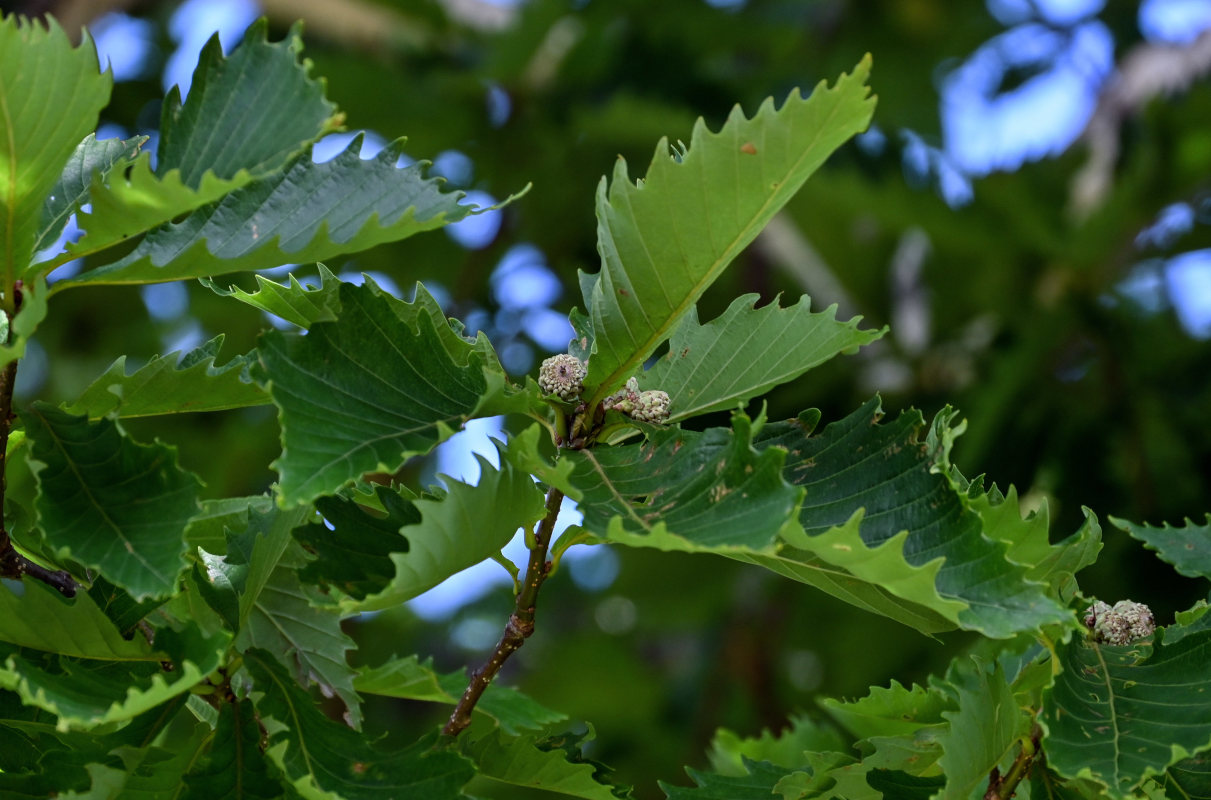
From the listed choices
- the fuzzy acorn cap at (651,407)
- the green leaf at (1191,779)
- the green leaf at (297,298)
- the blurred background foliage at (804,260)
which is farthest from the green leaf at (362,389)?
the blurred background foliage at (804,260)

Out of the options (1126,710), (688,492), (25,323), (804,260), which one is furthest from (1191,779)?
(804,260)

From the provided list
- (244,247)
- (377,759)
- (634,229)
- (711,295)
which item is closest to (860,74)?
(634,229)

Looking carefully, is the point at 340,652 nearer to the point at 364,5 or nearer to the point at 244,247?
the point at 244,247

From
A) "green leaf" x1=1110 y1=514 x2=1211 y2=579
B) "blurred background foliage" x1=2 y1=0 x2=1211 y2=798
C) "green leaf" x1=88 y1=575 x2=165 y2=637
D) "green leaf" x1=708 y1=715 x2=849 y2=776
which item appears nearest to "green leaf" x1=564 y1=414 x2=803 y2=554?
"green leaf" x1=88 y1=575 x2=165 y2=637

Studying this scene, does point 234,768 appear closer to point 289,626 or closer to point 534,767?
point 289,626

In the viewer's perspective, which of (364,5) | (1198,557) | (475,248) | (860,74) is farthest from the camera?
(364,5)

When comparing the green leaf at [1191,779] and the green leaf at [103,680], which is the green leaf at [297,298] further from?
the green leaf at [1191,779]

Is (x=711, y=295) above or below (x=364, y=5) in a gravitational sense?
below
